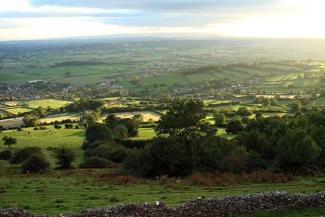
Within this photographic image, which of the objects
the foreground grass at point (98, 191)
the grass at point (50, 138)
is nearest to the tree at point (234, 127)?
the grass at point (50, 138)

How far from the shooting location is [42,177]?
167ft

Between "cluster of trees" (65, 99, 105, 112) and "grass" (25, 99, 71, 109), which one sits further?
"grass" (25, 99, 71, 109)

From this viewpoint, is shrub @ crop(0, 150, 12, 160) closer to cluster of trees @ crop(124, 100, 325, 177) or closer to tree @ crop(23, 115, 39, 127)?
cluster of trees @ crop(124, 100, 325, 177)

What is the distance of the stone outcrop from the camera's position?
2512cm

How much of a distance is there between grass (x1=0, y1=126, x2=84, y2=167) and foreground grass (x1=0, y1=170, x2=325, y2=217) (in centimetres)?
3372

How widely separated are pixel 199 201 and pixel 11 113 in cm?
14101

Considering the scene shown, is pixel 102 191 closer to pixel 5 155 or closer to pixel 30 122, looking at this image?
pixel 5 155

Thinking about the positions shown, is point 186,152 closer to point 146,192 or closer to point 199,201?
point 146,192

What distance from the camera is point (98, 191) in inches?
1542

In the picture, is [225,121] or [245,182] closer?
[245,182]

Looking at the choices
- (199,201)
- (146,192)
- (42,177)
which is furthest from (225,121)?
(199,201)

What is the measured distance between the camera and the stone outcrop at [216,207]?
2512 cm

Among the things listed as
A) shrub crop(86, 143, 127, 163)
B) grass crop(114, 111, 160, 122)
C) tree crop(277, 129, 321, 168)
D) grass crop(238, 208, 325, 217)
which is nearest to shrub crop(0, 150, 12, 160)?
shrub crop(86, 143, 127, 163)

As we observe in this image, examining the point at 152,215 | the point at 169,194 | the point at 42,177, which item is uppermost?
the point at 152,215
